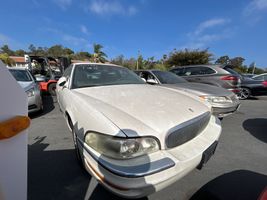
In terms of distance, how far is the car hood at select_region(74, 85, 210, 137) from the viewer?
1381mm

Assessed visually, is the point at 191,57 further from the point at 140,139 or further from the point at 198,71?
the point at 140,139

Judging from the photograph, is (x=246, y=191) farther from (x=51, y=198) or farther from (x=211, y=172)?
(x=51, y=198)

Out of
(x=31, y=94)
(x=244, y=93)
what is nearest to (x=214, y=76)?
(x=244, y=93)

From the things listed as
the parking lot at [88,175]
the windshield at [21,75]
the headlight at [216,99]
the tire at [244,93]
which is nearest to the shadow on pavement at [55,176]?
the parking lot at [88,175]

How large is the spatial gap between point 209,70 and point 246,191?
19.3 feet

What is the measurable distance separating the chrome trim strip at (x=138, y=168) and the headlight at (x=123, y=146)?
0.08 meters

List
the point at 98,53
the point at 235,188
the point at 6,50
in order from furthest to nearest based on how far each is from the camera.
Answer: the point at 6,50 → the point at 98,53 → the point at 235,188

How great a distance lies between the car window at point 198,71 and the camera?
6.23 m

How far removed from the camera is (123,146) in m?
1.27

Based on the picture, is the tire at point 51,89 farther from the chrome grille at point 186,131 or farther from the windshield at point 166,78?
the chrome grille at point 186,131

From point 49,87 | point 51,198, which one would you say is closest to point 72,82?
point 51,198

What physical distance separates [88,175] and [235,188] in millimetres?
1709

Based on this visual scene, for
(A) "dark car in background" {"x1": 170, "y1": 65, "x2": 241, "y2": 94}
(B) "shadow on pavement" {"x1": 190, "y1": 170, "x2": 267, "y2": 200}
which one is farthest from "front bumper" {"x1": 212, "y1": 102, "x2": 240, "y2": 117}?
(A) "dark car in background" {"x1": 170, "y1": 65, "x2": 241, "y2": 94}

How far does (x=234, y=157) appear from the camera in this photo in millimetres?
2590
